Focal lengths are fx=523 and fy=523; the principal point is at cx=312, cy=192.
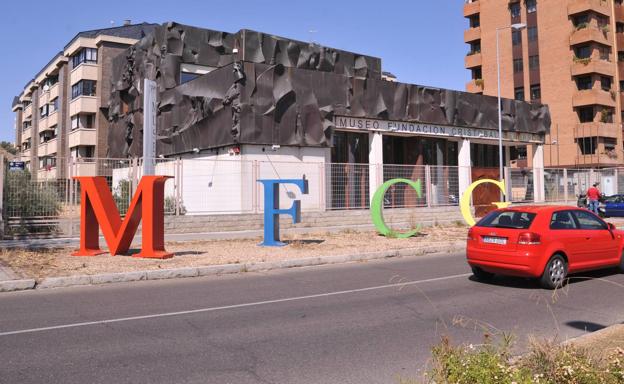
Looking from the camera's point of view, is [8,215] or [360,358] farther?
[8,215]

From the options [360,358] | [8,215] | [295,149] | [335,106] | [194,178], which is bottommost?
[360,358]

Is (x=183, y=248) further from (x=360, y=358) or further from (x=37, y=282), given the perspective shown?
(x=360, y=358)

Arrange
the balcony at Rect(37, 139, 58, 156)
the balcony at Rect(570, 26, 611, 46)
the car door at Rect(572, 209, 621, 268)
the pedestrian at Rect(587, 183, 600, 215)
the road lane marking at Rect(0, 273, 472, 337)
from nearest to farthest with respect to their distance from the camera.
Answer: the road lane marking at Rect(0, 273, 472, 337) < the car door at Rect(572, 209, 621, 268) < the pedestrian at Rect(587, 183, 600, 215) < the balcony at Rect(570, 26, 611, 46) < the balcony at Rect(37, 139, 58, 156)

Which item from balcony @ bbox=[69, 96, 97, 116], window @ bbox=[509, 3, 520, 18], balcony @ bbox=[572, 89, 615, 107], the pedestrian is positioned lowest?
the pedestrian

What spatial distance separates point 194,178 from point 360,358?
580 inches

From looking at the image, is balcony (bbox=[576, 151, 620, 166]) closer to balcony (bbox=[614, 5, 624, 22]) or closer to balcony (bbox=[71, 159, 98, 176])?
balcony (bbox=[614, 5, 624, 22])

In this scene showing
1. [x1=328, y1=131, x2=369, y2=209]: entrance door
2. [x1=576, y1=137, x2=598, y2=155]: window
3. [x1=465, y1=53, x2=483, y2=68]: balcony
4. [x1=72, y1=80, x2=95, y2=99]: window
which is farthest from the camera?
[x1=465, y1=53, x2=483, y2=68]: balcony

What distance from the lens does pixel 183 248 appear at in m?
14.7

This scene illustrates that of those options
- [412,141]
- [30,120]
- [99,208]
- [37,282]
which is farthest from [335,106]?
[30,120]

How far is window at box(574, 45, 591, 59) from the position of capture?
5288 centimetres

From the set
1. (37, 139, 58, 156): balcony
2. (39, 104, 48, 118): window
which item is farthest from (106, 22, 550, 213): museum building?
(39, 104, 48, 118): window

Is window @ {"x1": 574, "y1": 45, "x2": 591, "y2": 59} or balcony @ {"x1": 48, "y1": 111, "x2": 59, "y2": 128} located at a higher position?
window @ {"x1": 574, "y1": 45, "x2": 591, "y2": 59}

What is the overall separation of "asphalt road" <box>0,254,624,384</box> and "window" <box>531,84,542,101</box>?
167ft

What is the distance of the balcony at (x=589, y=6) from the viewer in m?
51.3
